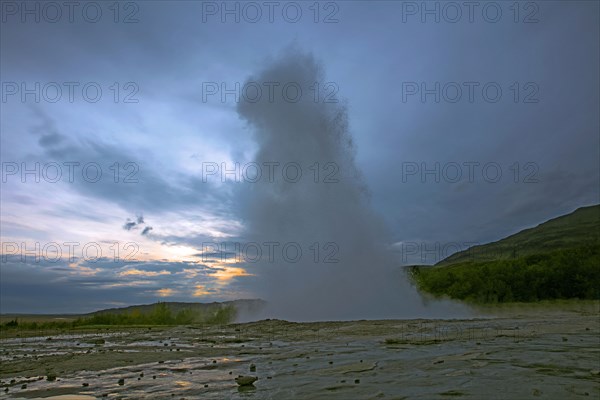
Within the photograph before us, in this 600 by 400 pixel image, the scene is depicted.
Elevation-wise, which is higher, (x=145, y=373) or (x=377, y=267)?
(x=377, y=267)

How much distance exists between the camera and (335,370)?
13617mm

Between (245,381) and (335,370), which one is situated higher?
(245,381)

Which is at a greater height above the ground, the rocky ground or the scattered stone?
the scattered stone

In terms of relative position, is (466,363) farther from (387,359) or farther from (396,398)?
(396,398)

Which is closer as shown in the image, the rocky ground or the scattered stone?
the rocky ground

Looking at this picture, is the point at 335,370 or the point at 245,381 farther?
the point at 335,370

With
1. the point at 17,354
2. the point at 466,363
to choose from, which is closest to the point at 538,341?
the point at 466,363

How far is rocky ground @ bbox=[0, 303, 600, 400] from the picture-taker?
10.6m

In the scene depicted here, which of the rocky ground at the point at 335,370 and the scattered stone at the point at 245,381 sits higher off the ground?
the scattered stone at the point at 245,381

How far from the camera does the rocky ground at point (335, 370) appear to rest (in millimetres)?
10594

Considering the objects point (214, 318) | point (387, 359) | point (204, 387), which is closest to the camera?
point (204, 387)

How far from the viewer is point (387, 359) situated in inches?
609

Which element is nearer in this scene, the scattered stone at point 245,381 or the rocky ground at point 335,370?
the rocky ground at point 335,370

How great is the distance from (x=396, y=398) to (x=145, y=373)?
28.2ft
